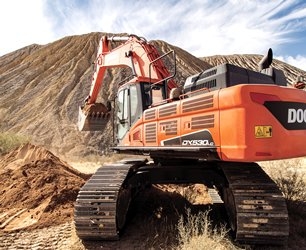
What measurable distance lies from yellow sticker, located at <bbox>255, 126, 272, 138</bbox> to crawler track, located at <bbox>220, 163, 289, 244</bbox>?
1025 millimetres

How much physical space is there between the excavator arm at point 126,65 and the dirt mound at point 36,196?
1.82m

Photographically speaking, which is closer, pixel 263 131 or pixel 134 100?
pixel 263 131

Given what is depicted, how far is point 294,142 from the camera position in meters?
5.34

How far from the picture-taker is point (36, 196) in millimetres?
8766

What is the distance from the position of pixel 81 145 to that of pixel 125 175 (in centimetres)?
2273

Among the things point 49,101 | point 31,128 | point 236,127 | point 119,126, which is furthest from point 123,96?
point 49,101

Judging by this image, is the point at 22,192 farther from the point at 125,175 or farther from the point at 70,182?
the point at 125,175

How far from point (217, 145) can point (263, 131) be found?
645 mm

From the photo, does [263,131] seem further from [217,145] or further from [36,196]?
[36,196]

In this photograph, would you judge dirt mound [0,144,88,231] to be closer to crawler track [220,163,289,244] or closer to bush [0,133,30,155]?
crawler track [220,163,289,244]

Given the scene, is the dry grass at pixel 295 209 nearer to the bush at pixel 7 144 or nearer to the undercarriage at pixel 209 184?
the undercarriage at pixel 209 184

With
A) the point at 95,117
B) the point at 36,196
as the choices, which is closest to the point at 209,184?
the point at 36,196

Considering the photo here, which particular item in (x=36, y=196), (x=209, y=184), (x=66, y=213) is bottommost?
(x=66, y=213)

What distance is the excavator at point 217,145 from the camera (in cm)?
504
